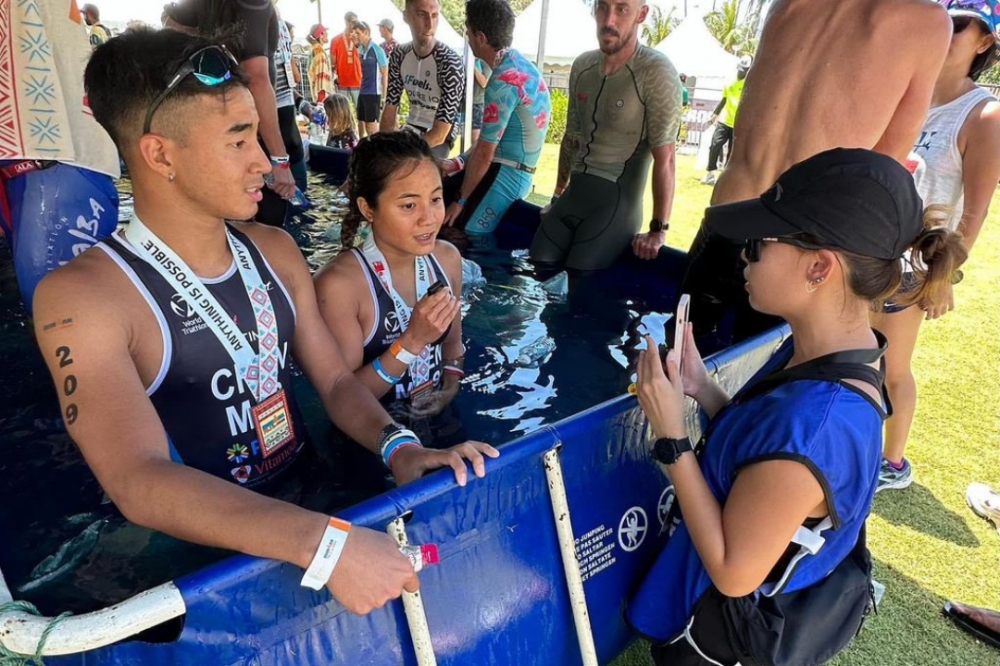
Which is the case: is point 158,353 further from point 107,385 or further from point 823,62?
point 823,62

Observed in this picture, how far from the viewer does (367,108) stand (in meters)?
12.0

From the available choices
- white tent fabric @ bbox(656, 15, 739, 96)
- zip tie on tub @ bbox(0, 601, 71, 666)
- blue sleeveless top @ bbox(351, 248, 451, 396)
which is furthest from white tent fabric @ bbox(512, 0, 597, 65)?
zip tie on tub @ bbox(0, 601, 71, 666)

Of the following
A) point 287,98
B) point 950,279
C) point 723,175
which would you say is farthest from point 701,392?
point 287,98

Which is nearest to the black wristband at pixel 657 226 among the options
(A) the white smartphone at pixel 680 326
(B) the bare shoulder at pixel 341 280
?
(B) the bare shoulder at pixel 341 280

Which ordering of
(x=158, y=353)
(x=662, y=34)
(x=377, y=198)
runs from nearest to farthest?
1. (x=158, y=353)
2. (x=377, y=198)
3. (x=662, y=34)

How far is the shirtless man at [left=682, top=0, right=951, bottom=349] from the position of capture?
2246 millimetres

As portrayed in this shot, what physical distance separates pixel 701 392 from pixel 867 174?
80cm

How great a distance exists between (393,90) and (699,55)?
65.6 feet

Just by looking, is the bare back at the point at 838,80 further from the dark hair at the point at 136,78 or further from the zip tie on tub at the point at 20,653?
the zip tie on tub at the point at 20,653

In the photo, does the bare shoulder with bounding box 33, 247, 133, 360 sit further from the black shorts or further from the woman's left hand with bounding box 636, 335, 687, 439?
the black shorts

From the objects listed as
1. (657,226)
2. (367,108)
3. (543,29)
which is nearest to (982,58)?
(657,226)

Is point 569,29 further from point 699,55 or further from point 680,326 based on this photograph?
point 680,326

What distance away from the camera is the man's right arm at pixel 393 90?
6387mm

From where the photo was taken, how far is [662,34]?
123 ft
